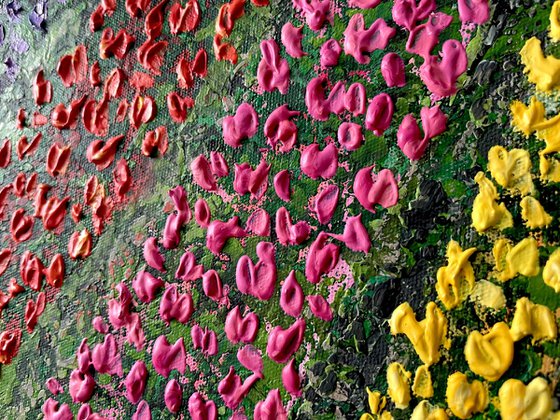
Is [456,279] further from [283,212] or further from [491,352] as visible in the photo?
[283,212]

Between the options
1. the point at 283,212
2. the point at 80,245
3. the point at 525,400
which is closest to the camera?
the point at 525,400

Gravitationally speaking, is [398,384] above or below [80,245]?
below

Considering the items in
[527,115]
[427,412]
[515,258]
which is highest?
[527,115]

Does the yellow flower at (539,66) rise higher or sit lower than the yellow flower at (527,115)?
higher

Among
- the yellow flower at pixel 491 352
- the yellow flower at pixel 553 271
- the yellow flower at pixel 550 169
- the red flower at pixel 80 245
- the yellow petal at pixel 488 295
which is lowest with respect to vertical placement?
the yellow flower at pixel 491 352

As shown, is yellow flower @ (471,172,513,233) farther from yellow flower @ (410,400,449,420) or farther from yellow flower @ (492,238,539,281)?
yellow flower @ (410,400,449,420)

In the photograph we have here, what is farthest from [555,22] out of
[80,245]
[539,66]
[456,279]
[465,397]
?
[80,245]

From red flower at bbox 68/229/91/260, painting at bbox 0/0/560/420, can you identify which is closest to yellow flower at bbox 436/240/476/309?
painting at bbox 0/0/560/420

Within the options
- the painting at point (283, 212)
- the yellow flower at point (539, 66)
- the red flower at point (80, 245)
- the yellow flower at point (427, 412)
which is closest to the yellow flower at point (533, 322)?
the painting at point (283, 212)

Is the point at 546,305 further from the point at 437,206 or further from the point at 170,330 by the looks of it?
the point at 170,330

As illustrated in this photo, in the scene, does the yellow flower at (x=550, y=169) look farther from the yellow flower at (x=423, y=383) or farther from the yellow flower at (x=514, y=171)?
the yellow flower at (x=423, y=383)

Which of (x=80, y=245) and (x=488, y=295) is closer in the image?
(x=488, y=295)
